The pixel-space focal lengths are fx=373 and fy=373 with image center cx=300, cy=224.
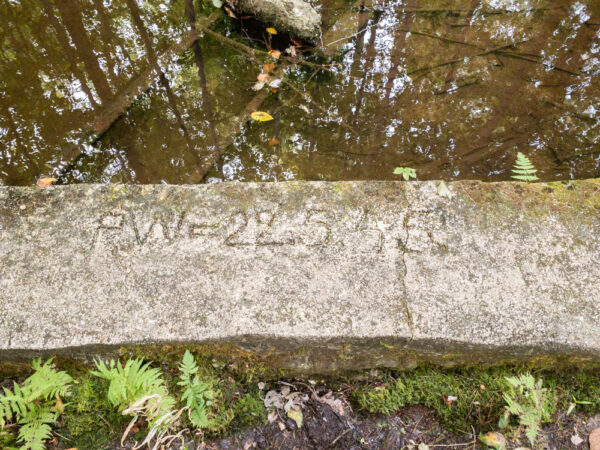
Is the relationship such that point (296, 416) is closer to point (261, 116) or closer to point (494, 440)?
point (494, 440)

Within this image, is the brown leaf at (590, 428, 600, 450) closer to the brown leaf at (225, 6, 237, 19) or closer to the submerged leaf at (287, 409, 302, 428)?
the submerged leaf at (287, 409, 302, 428)

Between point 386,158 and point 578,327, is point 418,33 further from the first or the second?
point 578,327

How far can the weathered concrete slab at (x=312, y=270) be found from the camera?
68.1 inches

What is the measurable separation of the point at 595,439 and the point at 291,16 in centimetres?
385

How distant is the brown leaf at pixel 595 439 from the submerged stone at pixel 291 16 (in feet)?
11.6

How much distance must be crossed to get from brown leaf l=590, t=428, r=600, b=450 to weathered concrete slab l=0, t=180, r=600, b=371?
0.35 metres

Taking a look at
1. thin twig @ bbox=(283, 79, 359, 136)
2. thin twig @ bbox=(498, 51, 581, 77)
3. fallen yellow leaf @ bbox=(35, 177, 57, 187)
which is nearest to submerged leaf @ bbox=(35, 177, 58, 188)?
fallen yellow leaf @ bbox=(35, 177, 57, 187)

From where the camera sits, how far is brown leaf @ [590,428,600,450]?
1.79 metres

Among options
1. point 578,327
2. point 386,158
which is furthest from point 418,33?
point 578,327

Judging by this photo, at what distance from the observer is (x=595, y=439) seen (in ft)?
5.93

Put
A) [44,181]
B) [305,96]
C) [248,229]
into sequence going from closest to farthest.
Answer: [248,229], [44,181], [305,96]

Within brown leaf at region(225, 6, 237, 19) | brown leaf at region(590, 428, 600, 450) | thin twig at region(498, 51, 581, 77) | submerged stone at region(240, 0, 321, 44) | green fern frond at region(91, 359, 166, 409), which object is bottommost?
brown leaf at region(590, 428, 600, 450)

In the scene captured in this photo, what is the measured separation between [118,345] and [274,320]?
0.73 meters

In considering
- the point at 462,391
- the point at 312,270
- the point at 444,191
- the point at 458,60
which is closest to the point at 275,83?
the point at 458,60
